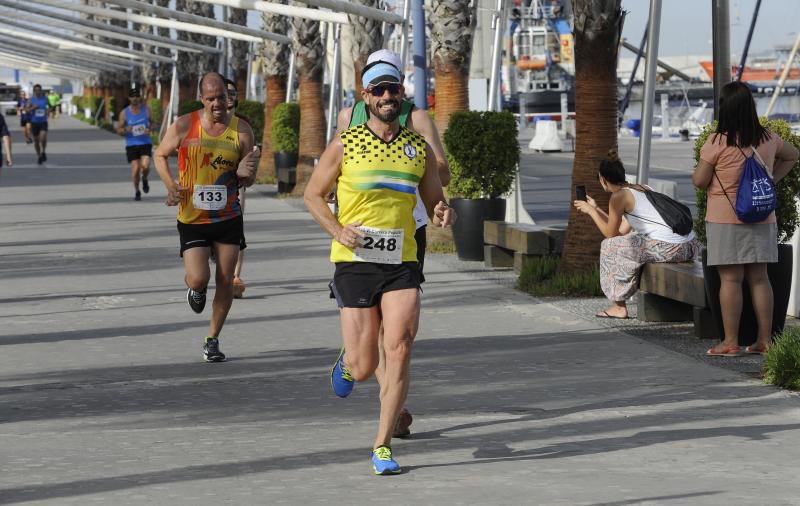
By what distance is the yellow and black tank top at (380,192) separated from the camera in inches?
276

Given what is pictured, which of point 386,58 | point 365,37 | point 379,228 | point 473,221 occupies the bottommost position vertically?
point 473,221

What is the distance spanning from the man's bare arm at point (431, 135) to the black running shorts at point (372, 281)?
Result: 76cm

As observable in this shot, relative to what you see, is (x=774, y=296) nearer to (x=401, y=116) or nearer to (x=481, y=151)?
(x=401, y=116)

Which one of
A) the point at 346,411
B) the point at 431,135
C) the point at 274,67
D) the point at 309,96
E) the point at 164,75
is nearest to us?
the point at 431,135

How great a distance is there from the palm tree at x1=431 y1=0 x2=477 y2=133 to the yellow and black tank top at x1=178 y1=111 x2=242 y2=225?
9470mm

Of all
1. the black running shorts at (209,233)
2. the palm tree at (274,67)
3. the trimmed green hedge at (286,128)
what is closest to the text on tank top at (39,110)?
the palm tree at (274,67)

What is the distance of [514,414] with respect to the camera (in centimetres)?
816

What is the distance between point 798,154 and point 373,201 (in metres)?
4.11

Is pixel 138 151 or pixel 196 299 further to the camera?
pixel 138 151

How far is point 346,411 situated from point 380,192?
1700 mm

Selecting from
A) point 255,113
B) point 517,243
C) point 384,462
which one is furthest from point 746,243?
point 255,113

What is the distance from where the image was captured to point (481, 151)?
16.7m

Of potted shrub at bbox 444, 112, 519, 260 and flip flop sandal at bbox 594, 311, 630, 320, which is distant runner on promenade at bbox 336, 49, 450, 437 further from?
potted shrub at bbox 444, 112, 519, 260

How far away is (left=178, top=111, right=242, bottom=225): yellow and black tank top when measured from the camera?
1025 cm
